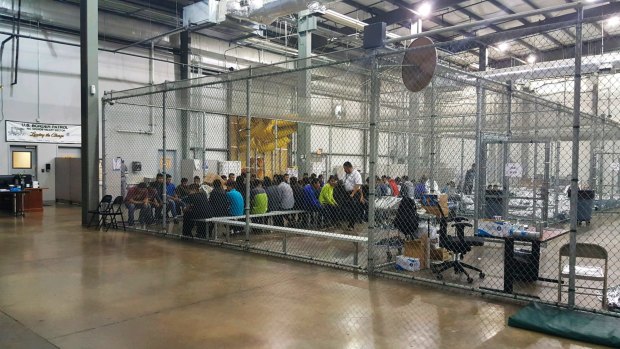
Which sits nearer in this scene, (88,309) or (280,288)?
(88,309)

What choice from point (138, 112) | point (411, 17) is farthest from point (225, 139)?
point (411, 17)

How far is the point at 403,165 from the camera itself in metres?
18.6

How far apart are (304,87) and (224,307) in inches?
260

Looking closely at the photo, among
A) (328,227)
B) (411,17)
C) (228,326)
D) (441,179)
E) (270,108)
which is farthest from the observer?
(411,17)

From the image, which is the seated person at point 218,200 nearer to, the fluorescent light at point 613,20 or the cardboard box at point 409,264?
the cardboard box at point 409,264

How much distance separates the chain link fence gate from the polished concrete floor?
2.32 ft

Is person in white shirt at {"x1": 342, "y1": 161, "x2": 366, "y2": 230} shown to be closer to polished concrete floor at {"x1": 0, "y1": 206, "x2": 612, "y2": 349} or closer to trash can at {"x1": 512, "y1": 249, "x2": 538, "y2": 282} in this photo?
polished concrete floor at {"x1": 0, "y1": 206, "x2": 612, "y2": 349}

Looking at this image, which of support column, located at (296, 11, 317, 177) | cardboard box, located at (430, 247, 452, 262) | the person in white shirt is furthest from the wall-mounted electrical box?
cardboard box, located at (430, 247, 452, 262)

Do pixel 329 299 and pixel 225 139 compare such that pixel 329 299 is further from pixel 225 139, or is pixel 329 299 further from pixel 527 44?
pixel 527 44

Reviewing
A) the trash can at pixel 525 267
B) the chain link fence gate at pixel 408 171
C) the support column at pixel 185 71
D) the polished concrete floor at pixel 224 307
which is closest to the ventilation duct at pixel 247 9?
the chain link fence gate at pixel 408 171

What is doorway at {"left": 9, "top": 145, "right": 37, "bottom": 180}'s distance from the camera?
15.0 metres

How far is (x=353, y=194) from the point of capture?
1070 centimetres

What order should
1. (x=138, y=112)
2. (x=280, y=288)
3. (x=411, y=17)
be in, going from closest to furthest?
(x=280, y=288) → (x=411, y=17) → (x=138, y=112)

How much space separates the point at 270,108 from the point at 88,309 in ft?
20.7
